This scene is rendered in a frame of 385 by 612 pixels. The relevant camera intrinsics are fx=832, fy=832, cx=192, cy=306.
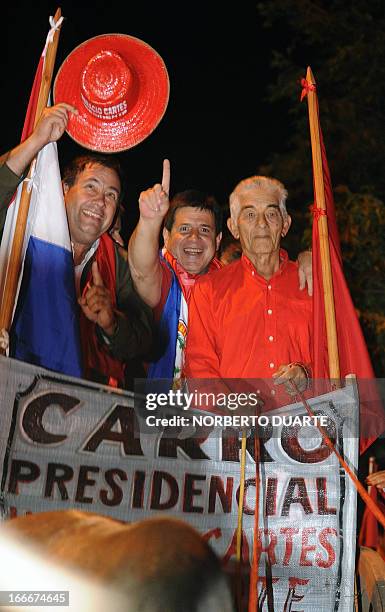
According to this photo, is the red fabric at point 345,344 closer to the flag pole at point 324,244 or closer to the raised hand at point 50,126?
the flag pole at point 324,244

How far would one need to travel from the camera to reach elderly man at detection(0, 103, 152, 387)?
4344mm

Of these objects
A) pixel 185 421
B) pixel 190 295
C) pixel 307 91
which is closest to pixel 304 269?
pixel 190 295

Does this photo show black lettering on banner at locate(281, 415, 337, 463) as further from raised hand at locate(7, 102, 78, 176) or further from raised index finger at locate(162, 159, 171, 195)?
raised hand at locate(7, 102, 78, 176)

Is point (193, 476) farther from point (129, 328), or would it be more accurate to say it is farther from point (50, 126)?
point (50, 126)

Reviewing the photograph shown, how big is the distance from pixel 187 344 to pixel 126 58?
1585mm

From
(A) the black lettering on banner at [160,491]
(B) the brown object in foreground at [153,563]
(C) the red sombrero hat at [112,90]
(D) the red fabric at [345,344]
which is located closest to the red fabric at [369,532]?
(D) the red fabric at [345,344]

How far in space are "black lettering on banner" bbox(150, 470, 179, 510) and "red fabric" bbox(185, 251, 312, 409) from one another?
74 centimetres

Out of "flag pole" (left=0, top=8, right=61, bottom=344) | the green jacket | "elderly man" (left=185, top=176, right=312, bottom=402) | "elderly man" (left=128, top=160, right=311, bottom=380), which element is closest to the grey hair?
"elderly man" (left=185, top=176, right=312, bottom=402)

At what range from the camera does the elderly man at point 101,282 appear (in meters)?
4.34

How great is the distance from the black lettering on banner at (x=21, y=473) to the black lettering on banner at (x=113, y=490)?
0.27 m

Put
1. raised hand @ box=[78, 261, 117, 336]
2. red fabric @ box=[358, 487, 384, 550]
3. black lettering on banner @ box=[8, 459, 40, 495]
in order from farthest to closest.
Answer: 1. red fabric @ box=[358, 487, 384, 550]
2. raised hand @ box=[78, 261, 117, 336]
3. black lettering on banner @ box=[8, 459, 40, 495]

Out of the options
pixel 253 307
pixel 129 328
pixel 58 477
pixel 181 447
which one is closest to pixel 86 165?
pixel 129 328

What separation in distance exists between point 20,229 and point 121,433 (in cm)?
128

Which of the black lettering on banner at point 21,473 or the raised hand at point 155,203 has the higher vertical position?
the raised hand at point 155,203
